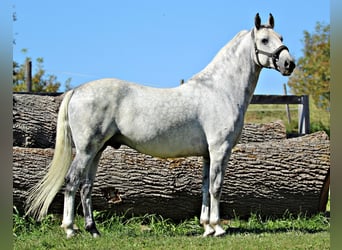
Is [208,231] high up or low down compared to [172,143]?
down

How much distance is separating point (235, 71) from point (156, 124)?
1252mm

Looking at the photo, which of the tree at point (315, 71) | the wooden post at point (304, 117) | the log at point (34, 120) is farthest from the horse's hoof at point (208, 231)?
the tree at point (315, 71)

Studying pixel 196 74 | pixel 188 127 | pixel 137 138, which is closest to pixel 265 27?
pixel 196 74

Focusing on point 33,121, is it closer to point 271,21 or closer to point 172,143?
point 172,143

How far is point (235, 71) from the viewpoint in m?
5.86

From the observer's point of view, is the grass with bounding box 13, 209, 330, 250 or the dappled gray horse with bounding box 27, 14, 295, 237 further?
the dappled gray horse with bounding box 27, 14, 295, 237

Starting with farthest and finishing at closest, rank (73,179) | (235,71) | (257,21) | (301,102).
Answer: (301,102)
(235,71)
(257,21)
(73,179)

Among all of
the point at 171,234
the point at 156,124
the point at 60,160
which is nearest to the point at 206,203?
the point at 171,234

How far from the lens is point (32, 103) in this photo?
25.1 ft

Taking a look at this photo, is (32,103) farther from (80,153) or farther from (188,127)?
(188,127)

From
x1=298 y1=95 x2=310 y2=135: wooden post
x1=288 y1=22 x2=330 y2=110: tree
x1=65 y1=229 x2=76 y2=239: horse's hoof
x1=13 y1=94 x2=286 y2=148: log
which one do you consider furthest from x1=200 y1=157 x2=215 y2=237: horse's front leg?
x1=288 y1=22 x2=330 y2=110: tree

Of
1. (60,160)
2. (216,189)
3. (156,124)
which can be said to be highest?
(156,124)

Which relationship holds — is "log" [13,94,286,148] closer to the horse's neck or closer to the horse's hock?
the horse's hock

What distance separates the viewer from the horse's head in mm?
5547
